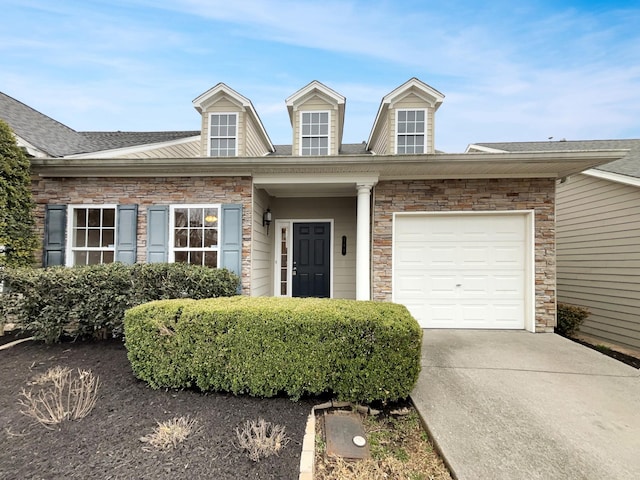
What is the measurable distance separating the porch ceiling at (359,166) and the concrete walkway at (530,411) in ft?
9.41

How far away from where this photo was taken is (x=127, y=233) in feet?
17.0

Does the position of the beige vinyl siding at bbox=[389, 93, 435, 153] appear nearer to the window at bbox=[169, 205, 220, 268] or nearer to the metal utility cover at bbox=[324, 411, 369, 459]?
the window at bbox=[169, 205, 220, 268]

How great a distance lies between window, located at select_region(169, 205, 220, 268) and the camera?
5250 mm

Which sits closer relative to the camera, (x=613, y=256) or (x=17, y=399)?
(x=17, y=399)

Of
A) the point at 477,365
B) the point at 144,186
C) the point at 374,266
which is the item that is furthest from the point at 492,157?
the point at 144,186

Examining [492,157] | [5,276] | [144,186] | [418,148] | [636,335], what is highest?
[418,148]

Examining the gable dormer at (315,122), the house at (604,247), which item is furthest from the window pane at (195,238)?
the house at (604,247)

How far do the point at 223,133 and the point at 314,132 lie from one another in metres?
2.11

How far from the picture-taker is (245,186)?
5.21 meters

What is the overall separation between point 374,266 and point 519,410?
299cm

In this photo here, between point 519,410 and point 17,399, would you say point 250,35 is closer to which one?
point 17,399

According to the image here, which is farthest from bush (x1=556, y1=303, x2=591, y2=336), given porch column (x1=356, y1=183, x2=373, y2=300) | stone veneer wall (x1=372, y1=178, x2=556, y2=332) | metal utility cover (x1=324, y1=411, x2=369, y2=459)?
metal utility cover (x1=324, y1=411, x2=369, y2=459)

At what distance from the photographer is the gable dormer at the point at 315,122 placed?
645 cm

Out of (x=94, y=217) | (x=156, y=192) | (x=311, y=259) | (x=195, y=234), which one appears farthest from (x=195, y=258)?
(x=311, y=259)
